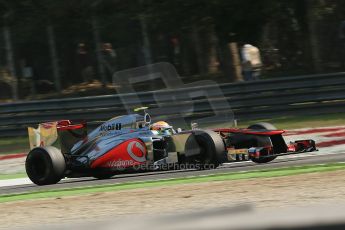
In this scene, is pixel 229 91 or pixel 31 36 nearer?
pixel 229 91

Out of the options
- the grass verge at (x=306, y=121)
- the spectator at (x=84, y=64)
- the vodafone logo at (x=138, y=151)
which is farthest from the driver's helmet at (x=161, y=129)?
the spectator at (x=84, y=64)

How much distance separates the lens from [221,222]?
3.63m

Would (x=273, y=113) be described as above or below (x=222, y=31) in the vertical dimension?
below

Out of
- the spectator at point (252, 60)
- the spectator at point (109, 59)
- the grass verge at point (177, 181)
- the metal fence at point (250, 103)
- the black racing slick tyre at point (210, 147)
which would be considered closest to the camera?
the grass verge at point (177, 181)

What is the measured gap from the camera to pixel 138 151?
372 inches

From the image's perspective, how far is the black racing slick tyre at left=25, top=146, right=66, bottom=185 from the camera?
31.5 ft

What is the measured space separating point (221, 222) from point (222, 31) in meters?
14.0

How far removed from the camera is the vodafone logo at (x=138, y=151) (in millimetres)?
9430

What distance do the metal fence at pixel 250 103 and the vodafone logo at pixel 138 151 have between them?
5.09 meters

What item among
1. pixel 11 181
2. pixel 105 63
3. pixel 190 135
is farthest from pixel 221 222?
pixel 105 63

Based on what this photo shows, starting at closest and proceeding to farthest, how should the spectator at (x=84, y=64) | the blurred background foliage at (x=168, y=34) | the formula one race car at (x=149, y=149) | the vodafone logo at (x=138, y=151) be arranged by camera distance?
the formula one race car at (x=149, y=149), the vodafone logo at (x=138, y=151), the blurred background foliage at (x=168, y=34), the spectator at (x=84, y=64)

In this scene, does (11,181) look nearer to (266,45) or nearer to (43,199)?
(43,199)

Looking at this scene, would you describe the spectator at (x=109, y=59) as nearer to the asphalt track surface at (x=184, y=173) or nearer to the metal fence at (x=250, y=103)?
the metal fence at (x=250, y=103)

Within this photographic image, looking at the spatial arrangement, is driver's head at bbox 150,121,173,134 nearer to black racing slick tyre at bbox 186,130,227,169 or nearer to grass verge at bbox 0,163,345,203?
black racing slick tyre at bbox 186,130,227,169
